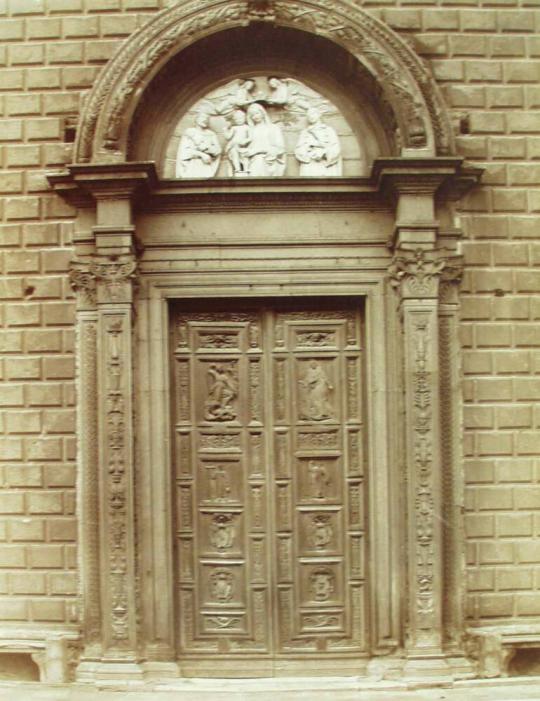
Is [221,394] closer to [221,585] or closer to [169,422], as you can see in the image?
[169,422]

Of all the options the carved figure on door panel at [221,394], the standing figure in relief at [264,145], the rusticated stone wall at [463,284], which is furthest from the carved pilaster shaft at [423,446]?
the carved figure on door panel at [221,394]

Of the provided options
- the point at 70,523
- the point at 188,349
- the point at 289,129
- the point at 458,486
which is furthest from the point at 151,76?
the point at 458,486

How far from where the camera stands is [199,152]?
27.2ft

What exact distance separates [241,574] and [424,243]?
3.37m

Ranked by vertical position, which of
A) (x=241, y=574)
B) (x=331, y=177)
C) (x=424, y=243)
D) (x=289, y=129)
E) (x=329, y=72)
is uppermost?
(x=329, y=72)

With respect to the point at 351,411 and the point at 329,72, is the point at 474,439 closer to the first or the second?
the point at 351,411

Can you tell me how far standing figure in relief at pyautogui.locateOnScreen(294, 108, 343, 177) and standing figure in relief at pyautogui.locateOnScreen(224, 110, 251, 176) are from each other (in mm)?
469

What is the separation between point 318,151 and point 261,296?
1430 millimetres

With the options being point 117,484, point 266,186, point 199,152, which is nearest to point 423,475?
point 117,484

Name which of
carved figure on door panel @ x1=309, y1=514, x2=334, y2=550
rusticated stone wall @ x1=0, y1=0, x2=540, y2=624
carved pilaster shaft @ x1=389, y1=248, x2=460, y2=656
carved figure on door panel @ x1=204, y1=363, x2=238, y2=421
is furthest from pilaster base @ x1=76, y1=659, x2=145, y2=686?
carved pilaster shaft @ x1=389, y1=248, x2=460, y2=656

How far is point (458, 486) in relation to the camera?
26.2 ft

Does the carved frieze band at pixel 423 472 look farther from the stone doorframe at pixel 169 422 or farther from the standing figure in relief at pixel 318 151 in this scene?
the standing figure in relief at pixel 318 151

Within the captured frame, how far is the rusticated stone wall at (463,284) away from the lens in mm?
8031

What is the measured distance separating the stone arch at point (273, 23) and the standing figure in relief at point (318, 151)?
0.63m
